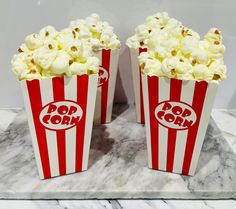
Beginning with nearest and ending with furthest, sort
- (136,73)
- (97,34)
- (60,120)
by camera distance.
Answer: (60,120), (97,34), (136,73)

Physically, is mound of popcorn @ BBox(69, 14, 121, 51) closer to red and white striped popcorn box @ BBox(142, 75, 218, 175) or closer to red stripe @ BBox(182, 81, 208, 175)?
red and white striped popcorn box @ BBox(142, 75, 218, 175)

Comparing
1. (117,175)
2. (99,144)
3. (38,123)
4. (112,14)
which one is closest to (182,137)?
(117,175)

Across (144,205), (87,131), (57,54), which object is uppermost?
(57,54)

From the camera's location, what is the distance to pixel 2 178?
3.59ft

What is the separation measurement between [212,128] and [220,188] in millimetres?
418

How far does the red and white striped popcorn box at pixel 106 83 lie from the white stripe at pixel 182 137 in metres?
0.42

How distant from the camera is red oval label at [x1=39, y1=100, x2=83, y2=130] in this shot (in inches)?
39.1

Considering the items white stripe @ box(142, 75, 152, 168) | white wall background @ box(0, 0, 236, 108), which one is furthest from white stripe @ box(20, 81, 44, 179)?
white wall background @ box(0, 0, 236, 108)

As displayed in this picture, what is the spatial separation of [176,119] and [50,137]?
42cm

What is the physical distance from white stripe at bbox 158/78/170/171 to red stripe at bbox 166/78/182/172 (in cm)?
1

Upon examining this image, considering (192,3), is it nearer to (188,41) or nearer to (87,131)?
(188,41)

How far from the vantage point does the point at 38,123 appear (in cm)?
101

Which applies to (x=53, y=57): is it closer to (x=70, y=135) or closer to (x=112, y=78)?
(x=70, y=135)

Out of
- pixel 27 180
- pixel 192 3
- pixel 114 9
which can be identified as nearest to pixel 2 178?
pixel 27 180
